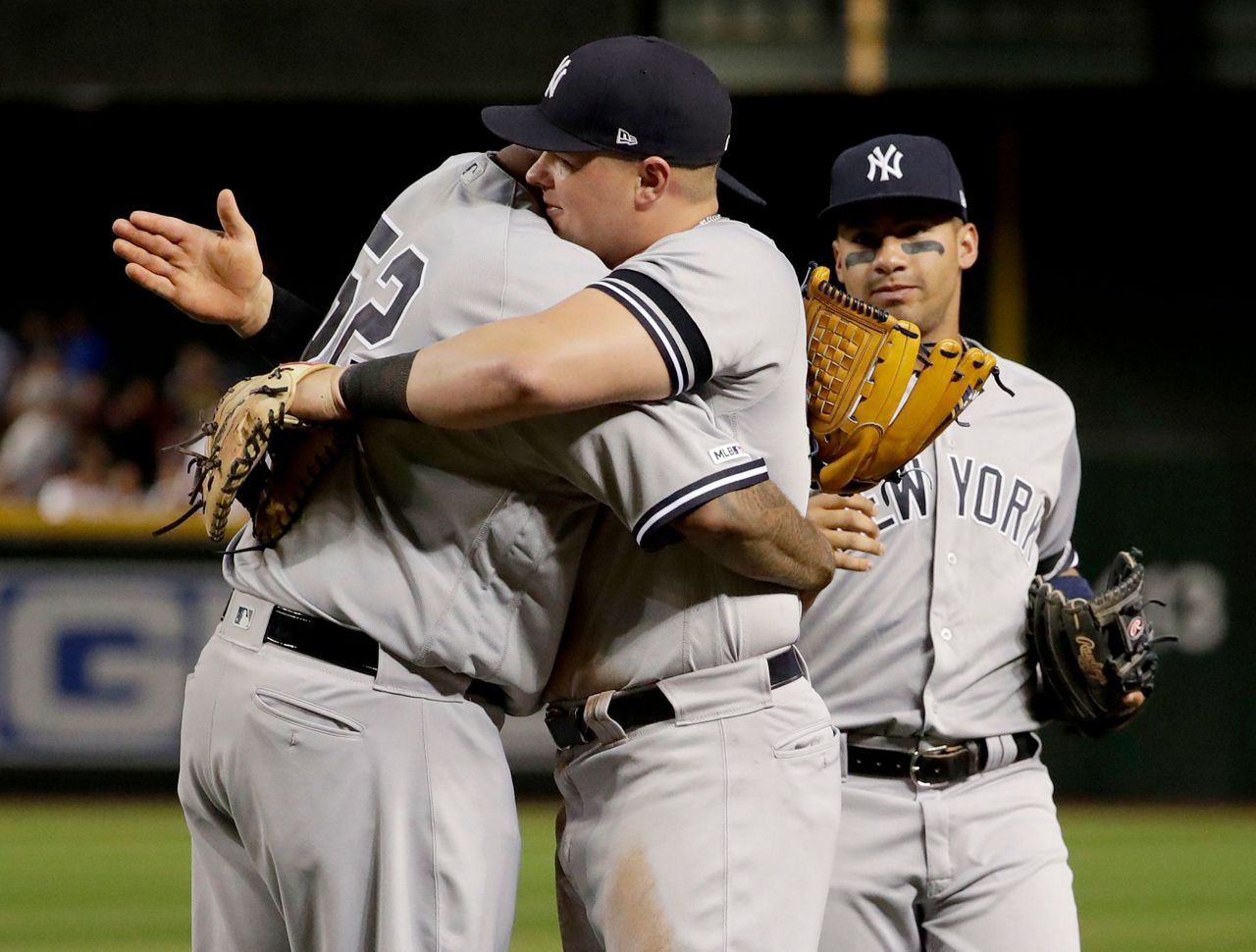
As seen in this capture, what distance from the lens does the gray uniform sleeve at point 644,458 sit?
2.47 m

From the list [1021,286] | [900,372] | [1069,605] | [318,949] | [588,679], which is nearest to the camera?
[318,949]

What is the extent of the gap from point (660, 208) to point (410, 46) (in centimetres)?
890

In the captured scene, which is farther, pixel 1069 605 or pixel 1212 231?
pixel 1212 231

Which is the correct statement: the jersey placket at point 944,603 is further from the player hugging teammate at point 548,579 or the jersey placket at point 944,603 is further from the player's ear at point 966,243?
the player hugging teammate at point 548,579

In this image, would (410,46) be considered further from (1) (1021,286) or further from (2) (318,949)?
(2) (318,949)

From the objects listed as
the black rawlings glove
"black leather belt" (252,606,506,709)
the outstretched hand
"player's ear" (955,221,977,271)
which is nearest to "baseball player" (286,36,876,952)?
"black leather belt" (252,606,506,709)

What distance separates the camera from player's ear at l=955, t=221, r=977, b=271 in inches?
146

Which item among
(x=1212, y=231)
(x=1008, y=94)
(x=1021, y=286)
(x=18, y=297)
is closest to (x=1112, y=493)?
(x=1008, y=94)

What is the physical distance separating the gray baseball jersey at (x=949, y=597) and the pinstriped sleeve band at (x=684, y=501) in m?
1.04

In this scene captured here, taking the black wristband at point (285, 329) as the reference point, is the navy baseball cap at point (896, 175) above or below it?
above

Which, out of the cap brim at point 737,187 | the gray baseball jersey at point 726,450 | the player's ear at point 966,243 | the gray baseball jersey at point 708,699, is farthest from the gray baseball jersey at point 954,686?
the cap brim at point 737,187

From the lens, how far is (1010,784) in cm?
352

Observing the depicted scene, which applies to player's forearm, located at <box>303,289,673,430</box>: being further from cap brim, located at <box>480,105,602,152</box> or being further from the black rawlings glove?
the black rawlings glove

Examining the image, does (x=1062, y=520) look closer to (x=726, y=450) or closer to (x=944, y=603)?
(x=944, y=603)
